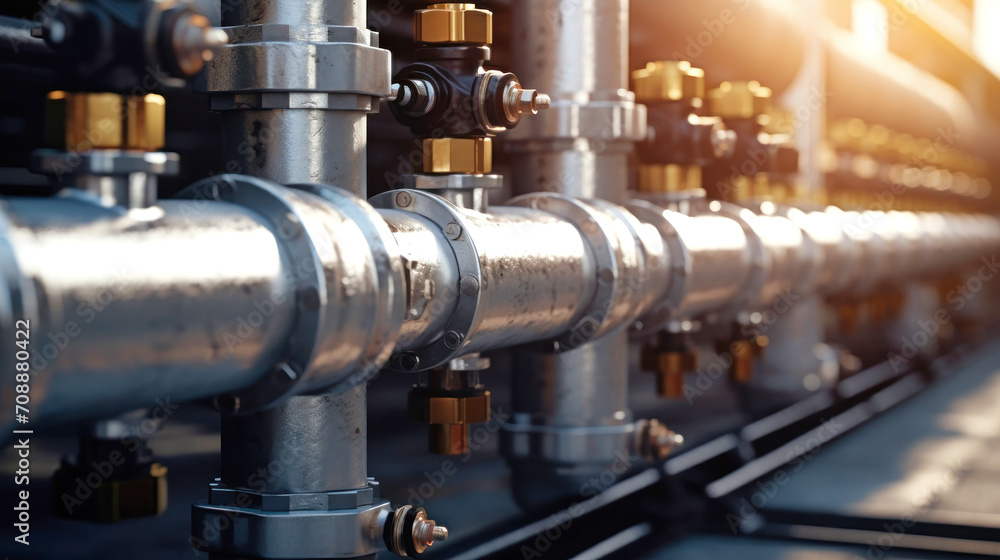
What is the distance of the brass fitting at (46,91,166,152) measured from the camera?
53 centimetres

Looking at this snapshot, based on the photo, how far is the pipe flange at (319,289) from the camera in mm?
546

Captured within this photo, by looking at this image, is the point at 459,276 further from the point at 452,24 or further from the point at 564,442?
the point at 564,442

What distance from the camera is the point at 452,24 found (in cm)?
83

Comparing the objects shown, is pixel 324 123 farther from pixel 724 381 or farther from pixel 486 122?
pixel 724 381

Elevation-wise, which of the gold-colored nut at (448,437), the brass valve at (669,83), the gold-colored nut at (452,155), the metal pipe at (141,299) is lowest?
the gold-colored nut at (448,437)

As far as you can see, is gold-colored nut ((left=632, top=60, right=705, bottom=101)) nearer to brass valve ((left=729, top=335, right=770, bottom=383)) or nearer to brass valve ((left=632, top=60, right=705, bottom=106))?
brass valve ((left=632, top=60, right=705, bottom=106))

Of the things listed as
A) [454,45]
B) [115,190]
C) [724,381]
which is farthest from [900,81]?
[115,190]

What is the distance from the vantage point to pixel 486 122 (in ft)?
2.71

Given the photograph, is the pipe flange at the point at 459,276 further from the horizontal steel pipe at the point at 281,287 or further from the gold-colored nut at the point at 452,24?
the gold-colored nut at the point at 452,24

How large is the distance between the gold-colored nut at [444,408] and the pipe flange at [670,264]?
27 cm

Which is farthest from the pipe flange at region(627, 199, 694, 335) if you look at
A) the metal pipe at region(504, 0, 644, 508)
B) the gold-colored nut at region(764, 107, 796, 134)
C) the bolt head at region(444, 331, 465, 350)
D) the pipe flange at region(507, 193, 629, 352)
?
the gold-colored nut at region(764, 107, 796, 134)

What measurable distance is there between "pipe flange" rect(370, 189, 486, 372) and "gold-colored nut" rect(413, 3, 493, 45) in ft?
0.47

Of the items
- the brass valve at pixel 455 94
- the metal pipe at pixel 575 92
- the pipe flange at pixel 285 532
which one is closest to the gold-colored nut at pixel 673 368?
the metal pipe at pixel 575 92

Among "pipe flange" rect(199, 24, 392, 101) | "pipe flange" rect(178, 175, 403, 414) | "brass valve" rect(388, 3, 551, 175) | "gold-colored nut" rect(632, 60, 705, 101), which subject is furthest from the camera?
"gold-colored nut" rect(632, 60, 705, 101)
